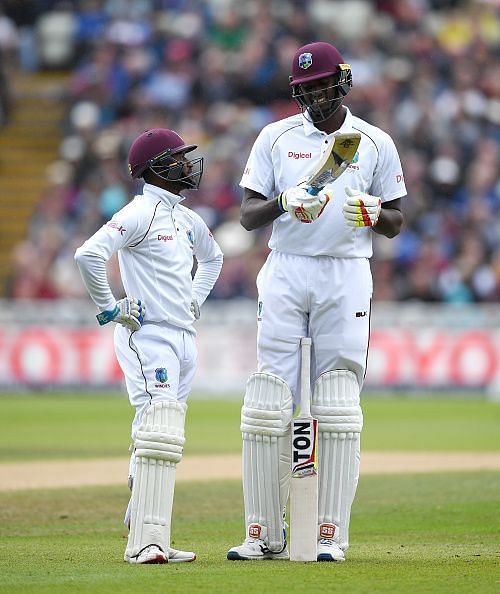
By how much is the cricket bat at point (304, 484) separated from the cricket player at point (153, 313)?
0.50m

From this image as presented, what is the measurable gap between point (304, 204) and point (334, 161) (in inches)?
9.4

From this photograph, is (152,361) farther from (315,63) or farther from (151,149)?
(315,63)

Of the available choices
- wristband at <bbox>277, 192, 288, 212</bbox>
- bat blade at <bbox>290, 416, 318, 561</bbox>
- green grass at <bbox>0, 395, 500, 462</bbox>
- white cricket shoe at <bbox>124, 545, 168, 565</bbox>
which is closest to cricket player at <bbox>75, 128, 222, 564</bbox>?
white cricket shoe at <bbox>124, 545, 168, 565</bbox>

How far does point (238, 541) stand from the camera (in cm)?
767

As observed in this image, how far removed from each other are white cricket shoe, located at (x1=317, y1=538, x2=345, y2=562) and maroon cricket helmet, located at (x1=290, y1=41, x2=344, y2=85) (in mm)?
2094

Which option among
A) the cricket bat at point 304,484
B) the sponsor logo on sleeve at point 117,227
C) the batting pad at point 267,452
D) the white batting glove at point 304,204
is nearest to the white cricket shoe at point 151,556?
the batting pad at point 267,452

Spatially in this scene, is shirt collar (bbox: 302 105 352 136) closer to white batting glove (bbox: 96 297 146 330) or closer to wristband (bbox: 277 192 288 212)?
wristband (bbox: 277 192 288 212)

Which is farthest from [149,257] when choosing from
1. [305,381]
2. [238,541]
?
[238,541]

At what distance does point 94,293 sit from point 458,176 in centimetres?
1514

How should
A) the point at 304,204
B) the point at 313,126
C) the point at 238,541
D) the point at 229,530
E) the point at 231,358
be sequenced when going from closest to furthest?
the point at 304,204 < the point at 313,126 < the point at 238,541 < the point at 229,530 < the point at 231,358

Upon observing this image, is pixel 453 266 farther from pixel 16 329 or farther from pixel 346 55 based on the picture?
pixel 16 329

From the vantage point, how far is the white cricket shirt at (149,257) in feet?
22.0

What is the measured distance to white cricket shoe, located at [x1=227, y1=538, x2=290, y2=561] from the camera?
6.71 metres

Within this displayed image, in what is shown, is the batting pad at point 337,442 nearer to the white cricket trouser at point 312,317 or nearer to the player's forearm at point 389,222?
the white cricket trouser at point 312,317
